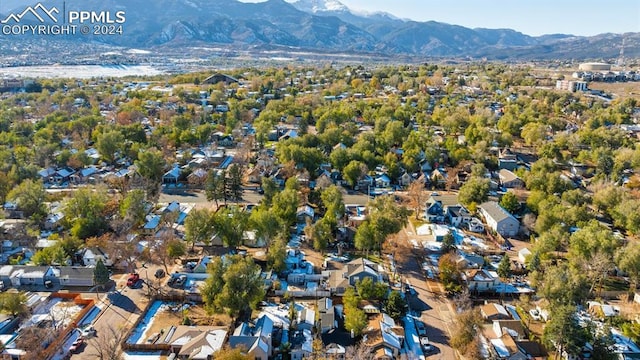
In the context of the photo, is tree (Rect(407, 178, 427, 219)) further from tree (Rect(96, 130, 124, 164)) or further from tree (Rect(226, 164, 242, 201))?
tree (Rect(96, 130, 124, 164))

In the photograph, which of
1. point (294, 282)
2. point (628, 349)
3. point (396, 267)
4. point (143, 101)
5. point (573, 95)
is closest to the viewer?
point (628, 349)

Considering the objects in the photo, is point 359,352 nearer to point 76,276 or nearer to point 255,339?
point 255,339

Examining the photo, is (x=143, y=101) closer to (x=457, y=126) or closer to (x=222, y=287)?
(x=457, y=126)

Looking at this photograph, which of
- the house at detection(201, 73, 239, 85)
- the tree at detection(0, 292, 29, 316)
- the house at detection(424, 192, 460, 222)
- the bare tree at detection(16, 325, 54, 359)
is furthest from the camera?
the house at detection(201, 73, 239, 85)

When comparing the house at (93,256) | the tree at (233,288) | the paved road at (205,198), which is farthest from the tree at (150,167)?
the tree at (233,288)

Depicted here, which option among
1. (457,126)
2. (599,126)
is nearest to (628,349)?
(457,126)

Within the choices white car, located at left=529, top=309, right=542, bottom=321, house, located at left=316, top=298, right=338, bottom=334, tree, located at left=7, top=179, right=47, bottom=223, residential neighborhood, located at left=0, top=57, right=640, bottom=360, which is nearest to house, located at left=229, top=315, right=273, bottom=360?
residential neighborhood, located at left=0, top=57, right=640, bottom=360
